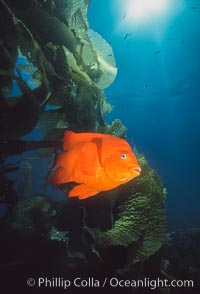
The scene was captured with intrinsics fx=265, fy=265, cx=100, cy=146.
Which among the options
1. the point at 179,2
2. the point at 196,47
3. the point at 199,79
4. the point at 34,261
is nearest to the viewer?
the point at 34,261

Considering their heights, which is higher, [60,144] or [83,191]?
[83,191]

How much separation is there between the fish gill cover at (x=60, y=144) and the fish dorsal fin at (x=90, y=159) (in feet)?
1.61

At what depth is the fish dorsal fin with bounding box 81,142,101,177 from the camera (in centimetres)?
133

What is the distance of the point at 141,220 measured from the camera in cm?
214

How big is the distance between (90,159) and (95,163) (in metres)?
0.04

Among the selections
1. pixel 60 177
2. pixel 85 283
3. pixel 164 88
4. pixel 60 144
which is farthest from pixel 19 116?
pixel 164 88

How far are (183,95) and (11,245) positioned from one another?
37256mm

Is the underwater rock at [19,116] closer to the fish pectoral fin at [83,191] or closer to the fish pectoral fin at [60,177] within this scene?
the fish pectoral fin at [60,177]

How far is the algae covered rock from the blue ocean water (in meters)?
0.43

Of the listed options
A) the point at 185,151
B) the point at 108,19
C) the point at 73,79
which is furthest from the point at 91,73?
the point at 185,151

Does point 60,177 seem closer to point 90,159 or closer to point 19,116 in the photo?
point 90,159

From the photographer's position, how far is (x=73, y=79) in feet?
8.07

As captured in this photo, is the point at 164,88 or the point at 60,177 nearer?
the point at 60,177

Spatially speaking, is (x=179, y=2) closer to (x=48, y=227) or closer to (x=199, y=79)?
(x=199, y=79)
